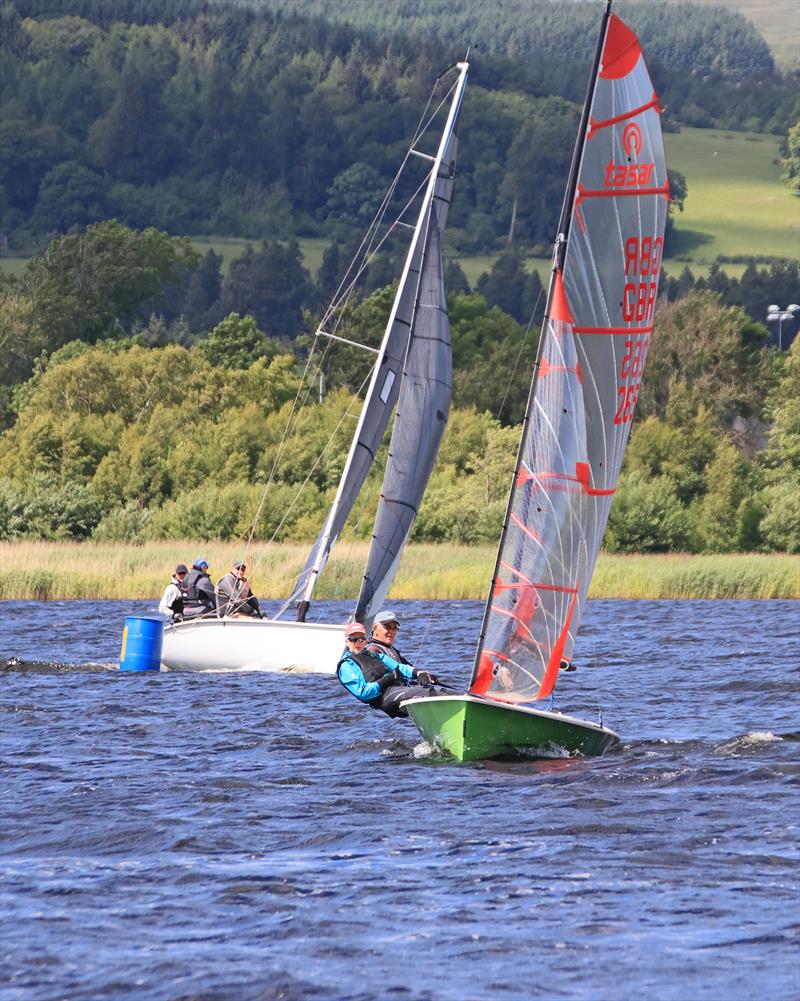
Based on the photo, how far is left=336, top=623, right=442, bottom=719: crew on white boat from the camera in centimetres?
1878

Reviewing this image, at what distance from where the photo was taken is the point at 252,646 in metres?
28.0

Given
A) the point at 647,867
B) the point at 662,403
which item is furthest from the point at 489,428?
the point at 647,867

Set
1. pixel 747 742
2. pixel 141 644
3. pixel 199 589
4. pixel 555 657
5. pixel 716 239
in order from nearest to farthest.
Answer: pixel 555 657 < pixel 747 742 < pixel 141 644 < pixel 199 589 < pixel 716 239

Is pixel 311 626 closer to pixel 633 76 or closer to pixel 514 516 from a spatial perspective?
pixel 514 516

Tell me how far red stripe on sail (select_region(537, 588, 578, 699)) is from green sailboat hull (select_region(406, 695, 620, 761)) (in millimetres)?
502

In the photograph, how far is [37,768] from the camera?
1906 centimetres

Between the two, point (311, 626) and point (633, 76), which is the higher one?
point (633, 76)

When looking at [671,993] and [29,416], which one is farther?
[29,416]

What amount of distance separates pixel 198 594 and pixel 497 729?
41.7 ft

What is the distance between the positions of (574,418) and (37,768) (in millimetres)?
6667

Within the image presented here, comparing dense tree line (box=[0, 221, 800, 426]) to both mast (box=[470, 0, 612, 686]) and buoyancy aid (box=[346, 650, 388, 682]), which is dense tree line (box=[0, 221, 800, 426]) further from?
mast (box=[470, 0, 612, 686])

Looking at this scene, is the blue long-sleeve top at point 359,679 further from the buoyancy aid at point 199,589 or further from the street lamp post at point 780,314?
the street lamp post at point 780,314

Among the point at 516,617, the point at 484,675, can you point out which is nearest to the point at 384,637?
the point at 484,675

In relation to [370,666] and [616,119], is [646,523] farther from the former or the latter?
[616,119]
